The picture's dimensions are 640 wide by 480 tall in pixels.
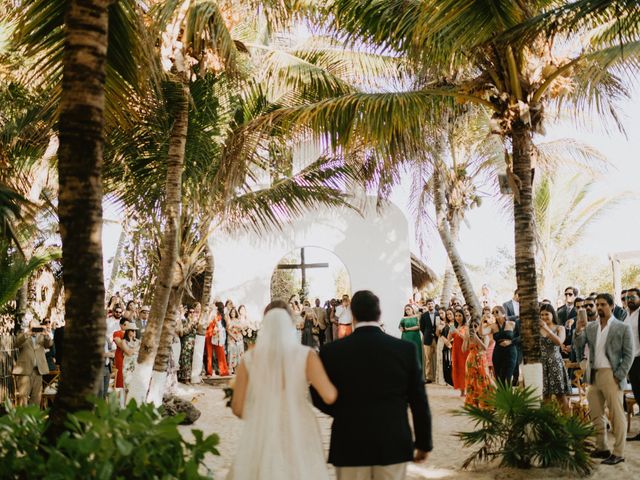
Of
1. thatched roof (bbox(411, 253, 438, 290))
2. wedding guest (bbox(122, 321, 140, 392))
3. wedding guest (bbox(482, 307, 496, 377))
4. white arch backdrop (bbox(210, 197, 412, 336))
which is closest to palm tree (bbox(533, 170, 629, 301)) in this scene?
thatched roof (bbox(411, 253, 438, 290))

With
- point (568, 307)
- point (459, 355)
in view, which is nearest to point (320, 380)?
point (568, 307)

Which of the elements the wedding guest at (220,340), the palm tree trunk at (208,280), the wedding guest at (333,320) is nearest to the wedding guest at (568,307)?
the wedding guest at (333,320)

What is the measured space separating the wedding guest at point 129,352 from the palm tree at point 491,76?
175 inches

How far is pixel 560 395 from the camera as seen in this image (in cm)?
971

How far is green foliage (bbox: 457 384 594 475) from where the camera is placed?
7305 mm

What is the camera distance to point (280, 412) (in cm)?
436

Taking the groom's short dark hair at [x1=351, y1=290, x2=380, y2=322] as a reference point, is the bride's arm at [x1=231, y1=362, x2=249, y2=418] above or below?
below

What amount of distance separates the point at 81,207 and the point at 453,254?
12610mm

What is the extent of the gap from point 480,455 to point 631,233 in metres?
65.4

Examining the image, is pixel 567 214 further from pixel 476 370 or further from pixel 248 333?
pixel 476 370

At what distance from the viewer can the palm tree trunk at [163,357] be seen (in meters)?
11.2

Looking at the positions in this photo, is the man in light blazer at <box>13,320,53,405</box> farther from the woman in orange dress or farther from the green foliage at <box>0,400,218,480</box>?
the green foliage at <box>0,400,218,480</box>

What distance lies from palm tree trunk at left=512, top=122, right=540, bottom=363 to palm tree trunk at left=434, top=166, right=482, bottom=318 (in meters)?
5.84

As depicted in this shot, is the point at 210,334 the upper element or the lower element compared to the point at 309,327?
lower
